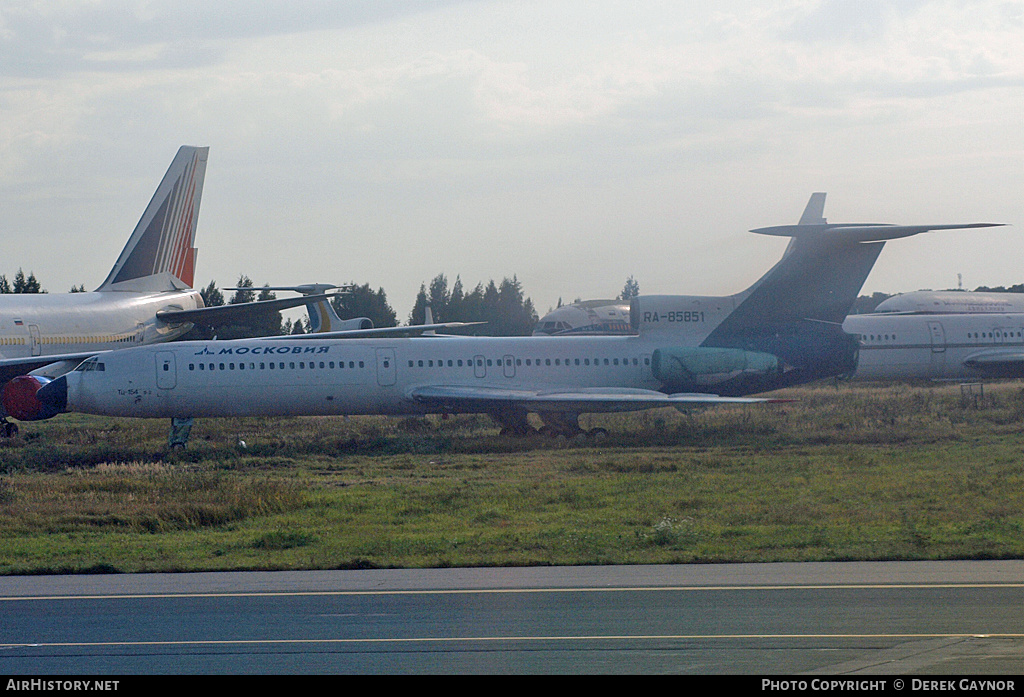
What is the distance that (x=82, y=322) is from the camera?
40031 millimetres

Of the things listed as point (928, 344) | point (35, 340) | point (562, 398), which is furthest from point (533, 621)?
point (928, 344)

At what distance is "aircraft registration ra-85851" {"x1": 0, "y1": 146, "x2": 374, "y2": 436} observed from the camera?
122 feet

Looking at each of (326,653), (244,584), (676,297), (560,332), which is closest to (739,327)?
(676,297)

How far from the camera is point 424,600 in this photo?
39.3 feet

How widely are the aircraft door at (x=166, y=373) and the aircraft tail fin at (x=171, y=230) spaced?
45.2ft

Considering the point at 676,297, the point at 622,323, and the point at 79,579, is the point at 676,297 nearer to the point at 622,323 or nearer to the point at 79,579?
the point at 79,579

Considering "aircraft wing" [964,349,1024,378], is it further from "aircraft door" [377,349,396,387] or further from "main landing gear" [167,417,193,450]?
"main landing gear" [167,417,193,450]

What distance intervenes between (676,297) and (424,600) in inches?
926

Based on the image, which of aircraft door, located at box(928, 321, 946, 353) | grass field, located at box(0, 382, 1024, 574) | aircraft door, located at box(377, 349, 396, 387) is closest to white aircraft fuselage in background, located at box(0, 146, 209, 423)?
grass field, located at box(0, 382, 1024, 574)

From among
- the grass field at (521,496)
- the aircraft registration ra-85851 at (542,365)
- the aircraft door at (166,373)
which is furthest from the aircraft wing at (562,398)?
the aircraft door at (166,373)

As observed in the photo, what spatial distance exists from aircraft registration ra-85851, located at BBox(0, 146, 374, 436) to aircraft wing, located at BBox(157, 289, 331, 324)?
4 cm

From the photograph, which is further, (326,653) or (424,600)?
(424,600)

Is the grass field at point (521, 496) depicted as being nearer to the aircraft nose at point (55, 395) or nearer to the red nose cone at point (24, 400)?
the red nose cone at point (24, 400)

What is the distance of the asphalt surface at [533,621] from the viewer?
9094mm
